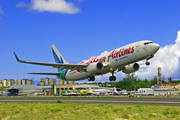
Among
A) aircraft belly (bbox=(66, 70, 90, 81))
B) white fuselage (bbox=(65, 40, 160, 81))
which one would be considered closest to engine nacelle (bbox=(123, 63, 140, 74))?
white fuselage (bbox=(65, 40, 160, 81))

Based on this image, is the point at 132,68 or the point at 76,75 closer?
the point at 132,68

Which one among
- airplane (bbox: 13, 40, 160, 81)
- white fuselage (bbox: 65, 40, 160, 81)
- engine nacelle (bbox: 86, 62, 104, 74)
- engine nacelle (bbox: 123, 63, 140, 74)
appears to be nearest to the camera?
white fuselage (bbox: 65, 40, 160, 81)

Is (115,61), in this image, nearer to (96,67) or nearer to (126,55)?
(126,55)

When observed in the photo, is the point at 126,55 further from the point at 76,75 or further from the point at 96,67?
the point at 76,75

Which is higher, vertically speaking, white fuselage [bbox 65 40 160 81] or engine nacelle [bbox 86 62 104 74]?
white fuselage [bbox 65 40 160 81]

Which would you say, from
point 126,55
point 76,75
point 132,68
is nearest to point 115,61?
point 126,55

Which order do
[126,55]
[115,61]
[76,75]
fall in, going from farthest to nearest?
[76,75] → [115,61] → [126,55]

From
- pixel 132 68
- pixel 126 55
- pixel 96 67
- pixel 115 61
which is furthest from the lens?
pixel 132 68

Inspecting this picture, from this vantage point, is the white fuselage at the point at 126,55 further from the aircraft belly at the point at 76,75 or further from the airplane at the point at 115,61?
the aircraft belly at the point at 76,75

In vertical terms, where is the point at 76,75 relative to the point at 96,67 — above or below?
below

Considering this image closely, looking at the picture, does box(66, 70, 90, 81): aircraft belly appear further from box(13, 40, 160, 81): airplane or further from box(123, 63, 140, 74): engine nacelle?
box(123, 63, 140, 74): engine nacelle

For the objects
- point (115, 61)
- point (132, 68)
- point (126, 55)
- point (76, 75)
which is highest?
point (126, 55)

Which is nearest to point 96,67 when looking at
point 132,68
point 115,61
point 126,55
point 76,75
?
point 115,61

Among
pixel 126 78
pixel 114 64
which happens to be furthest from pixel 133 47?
pixel 126 78
